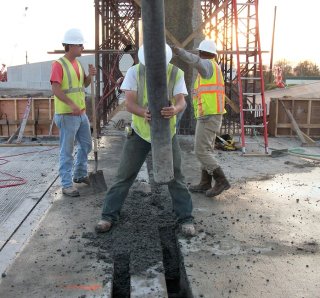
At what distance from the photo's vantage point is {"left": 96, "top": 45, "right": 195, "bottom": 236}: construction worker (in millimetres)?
4129

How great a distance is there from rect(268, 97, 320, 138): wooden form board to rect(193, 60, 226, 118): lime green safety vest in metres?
6.93

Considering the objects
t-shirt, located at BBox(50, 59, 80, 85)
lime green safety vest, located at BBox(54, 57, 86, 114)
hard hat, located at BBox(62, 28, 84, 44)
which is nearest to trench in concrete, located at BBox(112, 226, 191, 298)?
lime green safety vest, located at BBox(54, 57, 86, 114)

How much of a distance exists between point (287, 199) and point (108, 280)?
127 inches

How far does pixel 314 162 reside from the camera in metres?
8.56

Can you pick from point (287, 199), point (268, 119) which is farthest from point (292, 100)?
point (287, 199)

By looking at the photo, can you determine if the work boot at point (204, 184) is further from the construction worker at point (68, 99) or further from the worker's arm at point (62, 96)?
the worker's arm at point (62, 96)

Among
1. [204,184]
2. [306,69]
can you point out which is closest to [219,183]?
[204,184]

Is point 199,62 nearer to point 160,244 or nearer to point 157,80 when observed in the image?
point 157,80

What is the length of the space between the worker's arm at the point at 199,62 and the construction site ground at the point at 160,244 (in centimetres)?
167

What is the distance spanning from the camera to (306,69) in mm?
62625

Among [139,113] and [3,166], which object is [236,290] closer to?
[139,113]

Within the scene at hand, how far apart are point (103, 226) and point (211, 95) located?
239 centimetres

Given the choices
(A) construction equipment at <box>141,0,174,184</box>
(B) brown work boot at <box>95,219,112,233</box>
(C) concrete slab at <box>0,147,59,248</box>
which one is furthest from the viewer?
(C) concrete slab at <box>0,147,59,248</box>

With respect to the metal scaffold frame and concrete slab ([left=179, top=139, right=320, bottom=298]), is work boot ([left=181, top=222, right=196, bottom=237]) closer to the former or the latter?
concrete slab ([left=179, top=139, right=320, bottom=298])
